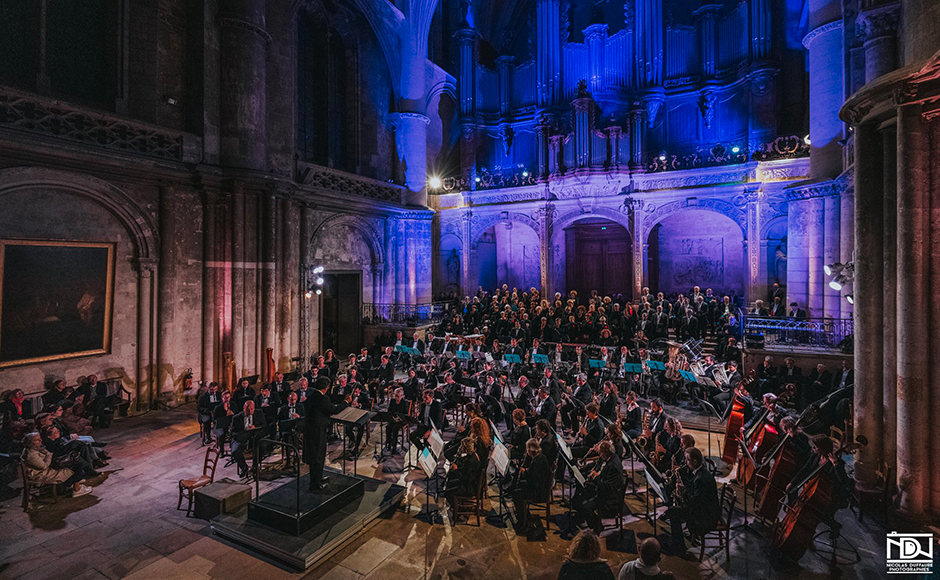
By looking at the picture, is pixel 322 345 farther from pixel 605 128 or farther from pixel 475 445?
pixel 605 128

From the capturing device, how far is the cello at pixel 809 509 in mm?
5633

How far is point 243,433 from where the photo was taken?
28.4ft

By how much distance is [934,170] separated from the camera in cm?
618

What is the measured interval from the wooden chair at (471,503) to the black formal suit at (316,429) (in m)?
2.10

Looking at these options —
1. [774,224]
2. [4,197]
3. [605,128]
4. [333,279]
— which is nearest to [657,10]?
[605,128]

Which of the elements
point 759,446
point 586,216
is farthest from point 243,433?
point 586,216

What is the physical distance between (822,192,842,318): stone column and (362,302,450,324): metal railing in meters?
14.2

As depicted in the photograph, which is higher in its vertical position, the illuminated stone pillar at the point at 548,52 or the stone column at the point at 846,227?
the illuminated stone pillar at the point at 548,52

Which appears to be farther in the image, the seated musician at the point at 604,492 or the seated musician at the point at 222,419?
the seated musician at the point at 222,419

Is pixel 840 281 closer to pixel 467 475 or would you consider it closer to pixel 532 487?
pixel 532 487

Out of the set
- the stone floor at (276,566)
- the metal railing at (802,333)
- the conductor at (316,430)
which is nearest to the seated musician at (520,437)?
the stone floor at (276,566)

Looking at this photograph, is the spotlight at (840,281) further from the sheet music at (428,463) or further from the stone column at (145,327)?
the stone column at (145,327)

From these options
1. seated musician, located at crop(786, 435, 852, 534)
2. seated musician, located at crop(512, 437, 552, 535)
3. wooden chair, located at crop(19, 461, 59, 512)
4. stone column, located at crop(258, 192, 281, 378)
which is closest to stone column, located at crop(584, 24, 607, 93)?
stone column, located at crop(258, 192, 281, 378)

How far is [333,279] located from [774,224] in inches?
724
